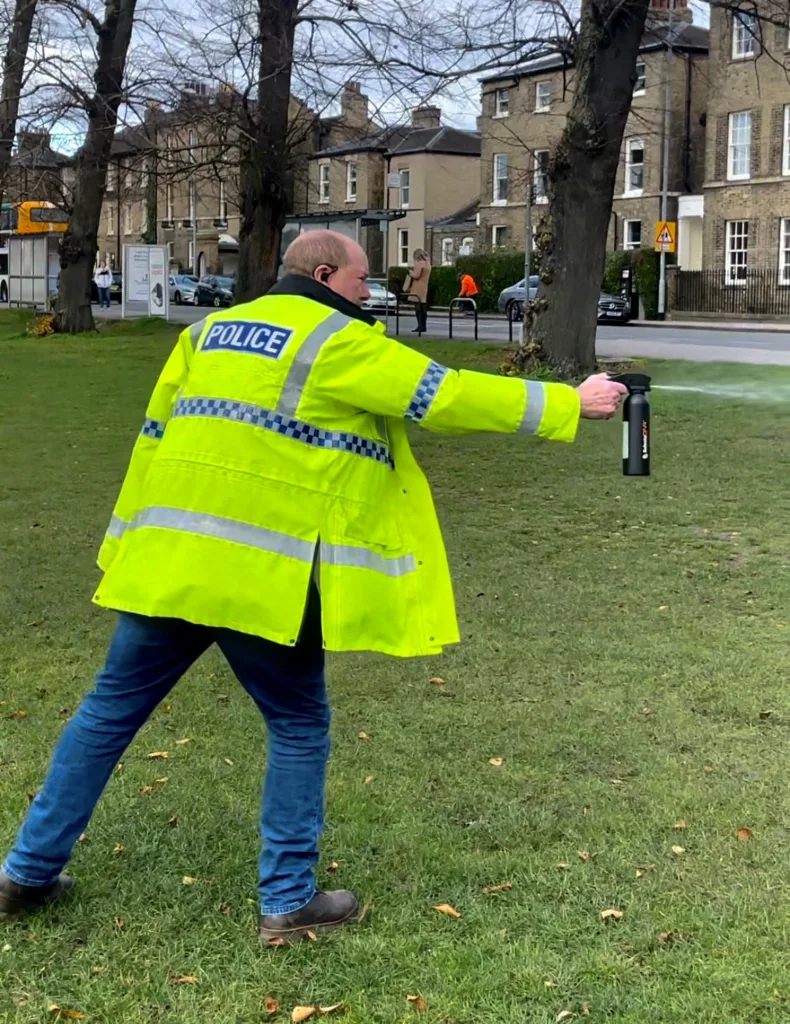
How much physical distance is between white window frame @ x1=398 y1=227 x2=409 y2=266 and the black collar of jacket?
58425 millimetres

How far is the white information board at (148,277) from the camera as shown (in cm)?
3102

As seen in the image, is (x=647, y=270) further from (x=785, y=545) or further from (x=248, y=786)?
(x=248, y=786)

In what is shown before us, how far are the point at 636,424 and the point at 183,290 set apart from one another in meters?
48.0

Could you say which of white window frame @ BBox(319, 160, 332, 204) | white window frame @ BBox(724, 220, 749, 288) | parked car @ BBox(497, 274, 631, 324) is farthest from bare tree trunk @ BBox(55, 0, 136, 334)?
white window frame @ BBox(319, 160, 332, 204)

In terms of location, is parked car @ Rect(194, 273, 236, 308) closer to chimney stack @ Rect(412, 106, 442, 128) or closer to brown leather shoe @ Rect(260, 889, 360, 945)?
chimney stack @ Rect(412, 106, 442, 128)

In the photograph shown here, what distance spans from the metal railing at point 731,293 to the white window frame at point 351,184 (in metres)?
25.6

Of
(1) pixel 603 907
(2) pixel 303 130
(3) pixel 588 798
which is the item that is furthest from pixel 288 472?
(2) pixel 303 130

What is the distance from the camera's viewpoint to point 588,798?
13.7ft

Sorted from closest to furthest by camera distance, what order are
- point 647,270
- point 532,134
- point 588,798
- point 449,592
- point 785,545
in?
point 449,592 < point 588,798 < point 785,545 < point 647,270 < point 532,134

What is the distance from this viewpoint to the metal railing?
4025 cm

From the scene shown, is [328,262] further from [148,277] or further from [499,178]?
[499,178]

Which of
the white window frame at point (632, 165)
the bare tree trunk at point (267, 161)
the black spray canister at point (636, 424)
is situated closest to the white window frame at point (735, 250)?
the white window frame at point (632, 165)

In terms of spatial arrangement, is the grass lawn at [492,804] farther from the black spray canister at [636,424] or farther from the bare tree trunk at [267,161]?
the bare tree trunk at [267,161]

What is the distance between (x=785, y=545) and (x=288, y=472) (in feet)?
17.8
